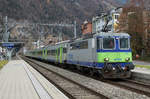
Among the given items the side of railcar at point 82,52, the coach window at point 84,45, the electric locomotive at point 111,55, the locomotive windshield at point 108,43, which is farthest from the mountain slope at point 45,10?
the locomotive windshield at point 108,43

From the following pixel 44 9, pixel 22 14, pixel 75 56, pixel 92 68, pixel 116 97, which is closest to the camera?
pixel 116 97

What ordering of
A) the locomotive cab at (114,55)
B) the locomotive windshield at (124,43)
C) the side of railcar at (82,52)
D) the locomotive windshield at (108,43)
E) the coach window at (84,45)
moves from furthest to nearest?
1. the coach window at (84,45)
2. the side of railcar at (82,52)
3. the locomotive windshield at (124,43)
4. the locomotive windshield at (108,43)
5. the locomotive cab at (114,55)

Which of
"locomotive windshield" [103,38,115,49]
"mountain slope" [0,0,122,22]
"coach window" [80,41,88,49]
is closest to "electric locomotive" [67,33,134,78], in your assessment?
"locomotive windshield" [103,38,115,49]

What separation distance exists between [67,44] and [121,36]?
9.17 metres

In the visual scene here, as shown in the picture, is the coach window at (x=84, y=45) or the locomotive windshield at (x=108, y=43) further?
the coach window at (x=84, y=45)

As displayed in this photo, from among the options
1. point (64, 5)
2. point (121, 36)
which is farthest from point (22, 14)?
point (121, 36)

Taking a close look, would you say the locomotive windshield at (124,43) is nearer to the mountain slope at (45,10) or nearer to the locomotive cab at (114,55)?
the locomotive cab at (114,55)

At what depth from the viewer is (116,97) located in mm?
10094

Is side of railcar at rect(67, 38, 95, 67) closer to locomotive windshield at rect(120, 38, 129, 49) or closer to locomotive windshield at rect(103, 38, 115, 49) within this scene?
locomotive windshield at rect(103, 38, 115, 49)

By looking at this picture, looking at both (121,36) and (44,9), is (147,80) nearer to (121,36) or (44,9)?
(121,36)

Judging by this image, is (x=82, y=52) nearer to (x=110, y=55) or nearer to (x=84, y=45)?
(x=84, y=45)

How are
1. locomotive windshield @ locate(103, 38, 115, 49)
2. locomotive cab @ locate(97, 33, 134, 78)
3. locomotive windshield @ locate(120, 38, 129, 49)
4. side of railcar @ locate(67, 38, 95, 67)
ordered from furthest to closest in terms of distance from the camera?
side of railcar @ locate(67, 38, 95, 67) → locomotive windshield @ locate(120, 38, 129, 49) → locomotive windshield @ locate(103, 38, 115, 49) → locomotive cab @ locate(97, 33, 134, 78)

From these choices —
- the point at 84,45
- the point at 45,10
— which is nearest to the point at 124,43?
the point at 84,45

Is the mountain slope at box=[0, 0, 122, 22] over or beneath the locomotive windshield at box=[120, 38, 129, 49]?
over
